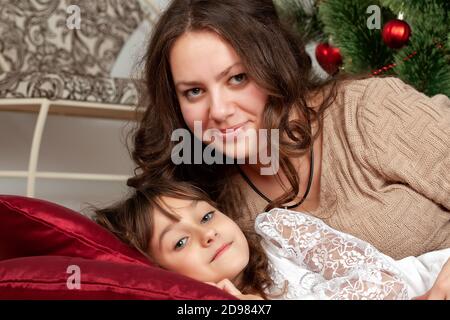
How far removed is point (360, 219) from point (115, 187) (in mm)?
1945

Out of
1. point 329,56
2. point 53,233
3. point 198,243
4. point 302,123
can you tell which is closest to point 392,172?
point 302,123

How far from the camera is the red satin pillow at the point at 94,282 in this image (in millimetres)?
964

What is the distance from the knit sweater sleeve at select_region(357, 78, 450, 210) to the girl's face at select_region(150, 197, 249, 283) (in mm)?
396

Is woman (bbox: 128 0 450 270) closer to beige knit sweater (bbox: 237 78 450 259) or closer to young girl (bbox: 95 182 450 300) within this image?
beige knit sweater (bbox: 237 78 450 259)

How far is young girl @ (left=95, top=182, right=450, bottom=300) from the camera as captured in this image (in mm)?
1280

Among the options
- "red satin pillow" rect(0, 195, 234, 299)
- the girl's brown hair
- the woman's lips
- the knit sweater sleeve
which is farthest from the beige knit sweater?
"red satin pillow" rect(0, 195, 234, 299)

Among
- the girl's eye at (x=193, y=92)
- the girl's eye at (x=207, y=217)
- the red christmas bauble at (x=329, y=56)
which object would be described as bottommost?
the girl's eye at (x=207, y=217)

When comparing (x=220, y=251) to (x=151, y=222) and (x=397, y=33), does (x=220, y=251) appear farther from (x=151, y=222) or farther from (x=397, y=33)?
(x=397, y=33)

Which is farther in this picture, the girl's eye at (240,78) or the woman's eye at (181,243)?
the girl's eye at (240,78)

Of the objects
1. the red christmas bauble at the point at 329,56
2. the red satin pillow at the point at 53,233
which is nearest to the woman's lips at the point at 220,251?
the red satin pillow at the point at 53,233

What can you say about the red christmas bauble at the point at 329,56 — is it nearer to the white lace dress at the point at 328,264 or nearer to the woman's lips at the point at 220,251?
the white lace dress at the point at 328,264

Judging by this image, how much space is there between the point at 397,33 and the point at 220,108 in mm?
542

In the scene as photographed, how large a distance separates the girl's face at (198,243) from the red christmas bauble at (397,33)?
0.68 meters
